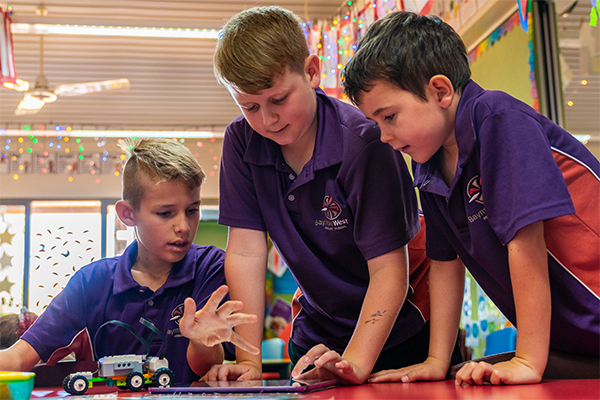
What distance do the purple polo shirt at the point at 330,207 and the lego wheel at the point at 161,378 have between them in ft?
1.18

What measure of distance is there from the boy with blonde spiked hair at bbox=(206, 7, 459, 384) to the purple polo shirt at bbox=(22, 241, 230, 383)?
0.85ft

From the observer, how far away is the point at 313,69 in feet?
4.06

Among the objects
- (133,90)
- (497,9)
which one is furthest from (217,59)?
(133,90)

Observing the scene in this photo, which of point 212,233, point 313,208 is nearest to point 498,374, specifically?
A: point 313,208

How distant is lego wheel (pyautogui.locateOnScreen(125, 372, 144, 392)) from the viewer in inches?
39.8

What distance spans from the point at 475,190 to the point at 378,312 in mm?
298

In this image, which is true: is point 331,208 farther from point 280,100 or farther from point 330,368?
point 330,368

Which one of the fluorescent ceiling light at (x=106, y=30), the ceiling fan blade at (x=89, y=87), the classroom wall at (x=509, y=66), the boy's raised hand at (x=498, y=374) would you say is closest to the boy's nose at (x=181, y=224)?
the boy's raised hand at (x=498, y=374)

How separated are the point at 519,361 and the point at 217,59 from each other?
838 mm

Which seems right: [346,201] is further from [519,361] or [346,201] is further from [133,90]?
[133,90]

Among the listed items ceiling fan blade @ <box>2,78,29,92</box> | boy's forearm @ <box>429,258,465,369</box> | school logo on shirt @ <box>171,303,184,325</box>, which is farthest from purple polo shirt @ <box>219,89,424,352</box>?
ceiling fan blade @ <box>2,78,29,92</box>

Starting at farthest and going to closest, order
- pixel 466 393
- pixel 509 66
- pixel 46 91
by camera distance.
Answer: pixel 46 91, pixel 509 66, pixel 466 393

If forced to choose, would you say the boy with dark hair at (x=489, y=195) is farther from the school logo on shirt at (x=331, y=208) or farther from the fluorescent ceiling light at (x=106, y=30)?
the fluorescent ceiling light at (x=106, y=30)

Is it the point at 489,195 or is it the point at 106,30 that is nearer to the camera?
the point at 489,195
